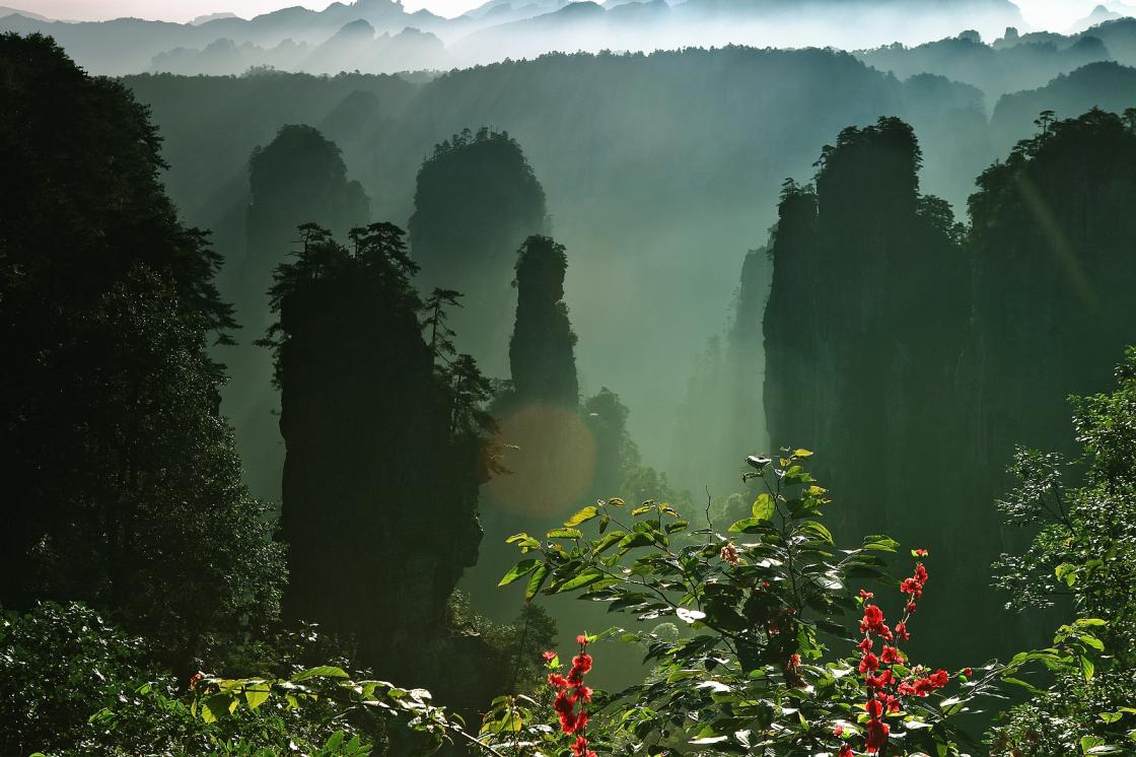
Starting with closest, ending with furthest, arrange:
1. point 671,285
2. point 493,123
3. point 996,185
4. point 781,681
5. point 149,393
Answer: point 781,681 → point 149,393 → point 996,185 → point 671,285 → point 493,123

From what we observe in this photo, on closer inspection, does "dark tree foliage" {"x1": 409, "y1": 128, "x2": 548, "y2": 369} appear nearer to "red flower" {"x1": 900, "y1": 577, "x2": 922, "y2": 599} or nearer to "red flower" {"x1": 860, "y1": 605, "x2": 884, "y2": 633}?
"red flower" {"x1": 900, "y1": 577, "x2": 922, "y2": 599}

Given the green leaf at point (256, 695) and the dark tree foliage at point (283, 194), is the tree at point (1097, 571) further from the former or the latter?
the dark tree foliage at point (283, 194)

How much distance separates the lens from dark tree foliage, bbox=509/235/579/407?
186 ft

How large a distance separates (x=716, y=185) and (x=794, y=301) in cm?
12619

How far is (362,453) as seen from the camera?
2895 cm

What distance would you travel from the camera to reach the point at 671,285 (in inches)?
5979

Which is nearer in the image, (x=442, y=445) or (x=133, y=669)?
(x=133, y=669)

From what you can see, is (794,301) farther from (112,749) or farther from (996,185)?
(112,749)

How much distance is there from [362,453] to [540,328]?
3008 cm

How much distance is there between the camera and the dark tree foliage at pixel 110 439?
14.6 metres

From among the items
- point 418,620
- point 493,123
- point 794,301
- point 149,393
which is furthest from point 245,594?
point 493,123

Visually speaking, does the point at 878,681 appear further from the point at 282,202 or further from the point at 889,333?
the point at 282,202

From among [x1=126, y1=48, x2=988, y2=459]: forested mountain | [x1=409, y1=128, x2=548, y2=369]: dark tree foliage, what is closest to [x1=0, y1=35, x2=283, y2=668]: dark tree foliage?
[x1=409, y1=128, x2=548, y2=369]: dark tree foliage

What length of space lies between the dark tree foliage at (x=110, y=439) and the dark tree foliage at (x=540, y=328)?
37412 millimetres
